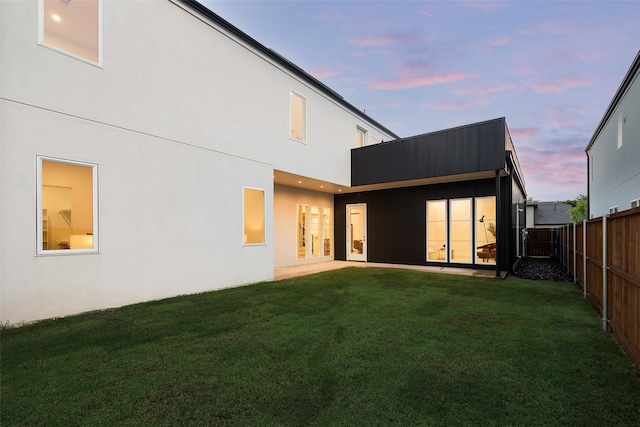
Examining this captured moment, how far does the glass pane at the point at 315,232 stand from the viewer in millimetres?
12523

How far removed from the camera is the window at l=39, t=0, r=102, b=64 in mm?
4605

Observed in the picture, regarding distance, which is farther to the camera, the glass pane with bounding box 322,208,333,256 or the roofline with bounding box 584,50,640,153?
the glass pane with bounding box 322,208,333,256

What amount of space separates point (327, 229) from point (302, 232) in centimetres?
179

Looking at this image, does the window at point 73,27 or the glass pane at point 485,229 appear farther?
the glass pane at point 485,229

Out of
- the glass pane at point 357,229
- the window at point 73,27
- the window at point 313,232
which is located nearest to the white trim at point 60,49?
the window at point 73,27

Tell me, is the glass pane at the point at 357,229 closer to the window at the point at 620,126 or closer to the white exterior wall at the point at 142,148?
the white exterior wall at the point at 142,148

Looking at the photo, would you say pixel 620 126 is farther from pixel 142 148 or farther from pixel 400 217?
pixel 142 148

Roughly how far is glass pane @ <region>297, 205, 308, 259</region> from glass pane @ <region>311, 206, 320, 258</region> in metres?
0.46

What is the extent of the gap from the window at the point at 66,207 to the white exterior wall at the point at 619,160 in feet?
44.2

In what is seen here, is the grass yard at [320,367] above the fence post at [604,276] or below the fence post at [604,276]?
below

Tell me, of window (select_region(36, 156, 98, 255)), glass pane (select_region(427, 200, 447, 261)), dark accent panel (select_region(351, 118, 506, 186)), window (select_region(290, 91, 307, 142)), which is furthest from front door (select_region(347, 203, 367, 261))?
window (select_region(36, 156, 98, 255))

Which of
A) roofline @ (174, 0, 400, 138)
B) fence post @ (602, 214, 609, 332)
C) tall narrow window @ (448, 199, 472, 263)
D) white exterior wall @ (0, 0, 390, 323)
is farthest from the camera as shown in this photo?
tall narrow window @ (448, 199, 472, 263)

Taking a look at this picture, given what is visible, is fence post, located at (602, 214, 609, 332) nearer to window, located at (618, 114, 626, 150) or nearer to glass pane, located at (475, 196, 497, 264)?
glass pane, located at (475, 196, 497, 264)

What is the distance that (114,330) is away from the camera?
4066 millimetres
